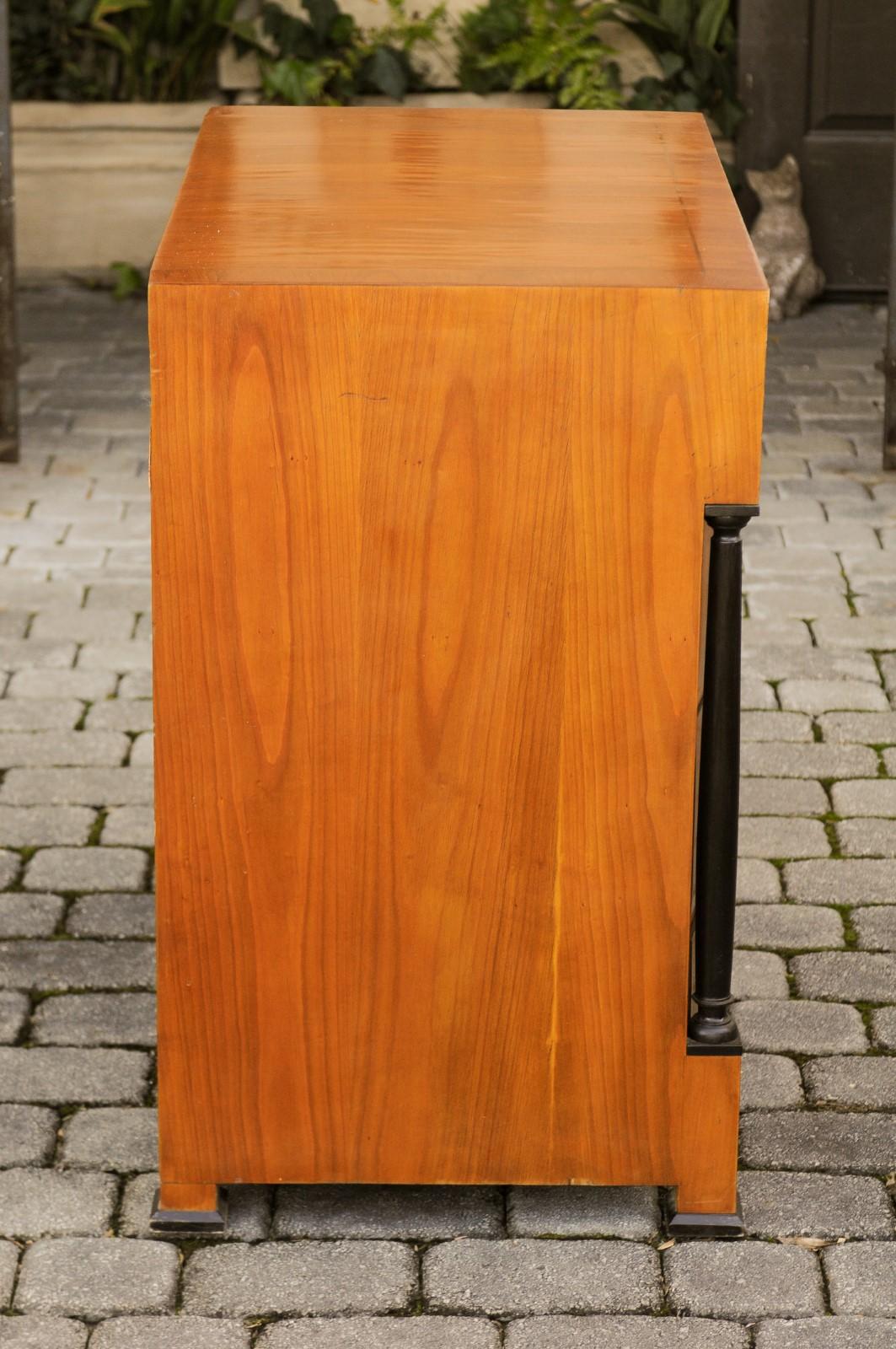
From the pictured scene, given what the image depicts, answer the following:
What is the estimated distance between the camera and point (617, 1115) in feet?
8.30

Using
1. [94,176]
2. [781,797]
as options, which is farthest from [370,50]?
[781,797]

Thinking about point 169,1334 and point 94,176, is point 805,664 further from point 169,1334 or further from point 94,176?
point 94,176

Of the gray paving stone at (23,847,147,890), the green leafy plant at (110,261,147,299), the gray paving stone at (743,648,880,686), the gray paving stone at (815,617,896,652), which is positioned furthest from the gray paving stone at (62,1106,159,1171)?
the green leafy plant at (110,261,147,299)

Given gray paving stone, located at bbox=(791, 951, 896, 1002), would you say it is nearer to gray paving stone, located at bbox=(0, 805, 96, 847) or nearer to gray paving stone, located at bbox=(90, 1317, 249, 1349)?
gray paving stone, located at bbox=(90, 1317, 249, 1349)

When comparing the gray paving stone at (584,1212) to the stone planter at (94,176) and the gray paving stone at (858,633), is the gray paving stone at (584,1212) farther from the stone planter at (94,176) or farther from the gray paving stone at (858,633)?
the stone planter at (94,176)

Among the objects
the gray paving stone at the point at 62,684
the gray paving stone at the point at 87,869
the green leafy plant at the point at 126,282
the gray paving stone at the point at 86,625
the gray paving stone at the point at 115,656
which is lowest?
the gray paving stone at the point at 87,869

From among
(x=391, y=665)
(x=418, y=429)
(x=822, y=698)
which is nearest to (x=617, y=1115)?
(x=391, y=665)

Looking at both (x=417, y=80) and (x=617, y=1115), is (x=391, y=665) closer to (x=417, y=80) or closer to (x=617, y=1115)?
(x=617, y=1115)

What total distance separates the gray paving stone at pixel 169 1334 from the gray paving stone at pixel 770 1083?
0.91m

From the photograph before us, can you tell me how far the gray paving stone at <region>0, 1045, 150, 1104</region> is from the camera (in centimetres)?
293

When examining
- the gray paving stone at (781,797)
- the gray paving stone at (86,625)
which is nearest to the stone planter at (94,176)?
the gray paving stone at (86,625)

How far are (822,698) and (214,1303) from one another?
91.8 inches

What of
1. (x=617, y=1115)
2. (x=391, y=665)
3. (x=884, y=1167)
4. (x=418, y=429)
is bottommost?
(x=884, y=1167)

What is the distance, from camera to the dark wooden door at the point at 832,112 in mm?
7309
